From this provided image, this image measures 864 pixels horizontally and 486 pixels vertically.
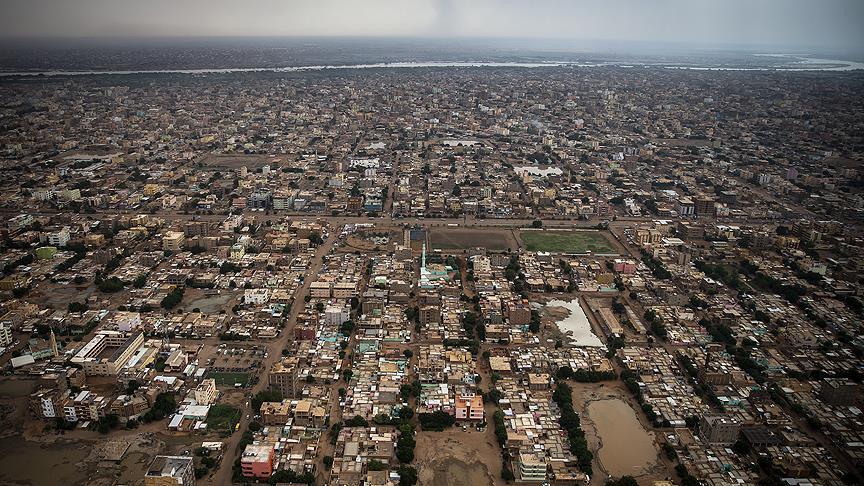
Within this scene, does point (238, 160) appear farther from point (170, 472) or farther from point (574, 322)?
point (170, 472)

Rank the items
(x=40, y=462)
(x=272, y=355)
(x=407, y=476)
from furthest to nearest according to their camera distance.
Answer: (x=272, y=355) → (x=40, y=462) → (x=407, y=476)

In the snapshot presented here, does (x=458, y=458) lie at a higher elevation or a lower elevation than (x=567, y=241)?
lower

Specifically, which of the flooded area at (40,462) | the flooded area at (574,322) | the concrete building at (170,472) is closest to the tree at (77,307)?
the flooded area at (40,462)

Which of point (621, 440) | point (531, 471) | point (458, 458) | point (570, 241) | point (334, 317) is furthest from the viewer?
point (570, 241)

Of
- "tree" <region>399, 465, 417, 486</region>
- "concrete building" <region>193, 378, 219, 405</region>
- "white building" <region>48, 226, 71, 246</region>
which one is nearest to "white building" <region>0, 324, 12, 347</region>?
"concrete building" <region>193, 378, 219, 405</region>

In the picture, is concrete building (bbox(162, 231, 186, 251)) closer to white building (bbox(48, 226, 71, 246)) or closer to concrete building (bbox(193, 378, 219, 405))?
white building (bbox(48, 226, 71, 246))

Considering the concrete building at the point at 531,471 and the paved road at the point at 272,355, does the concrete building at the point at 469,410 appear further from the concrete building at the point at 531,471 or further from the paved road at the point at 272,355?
the paved road at the point at 272,355

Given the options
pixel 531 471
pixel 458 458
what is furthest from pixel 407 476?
pixel 531 471

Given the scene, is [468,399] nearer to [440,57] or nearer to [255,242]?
[255,242]
